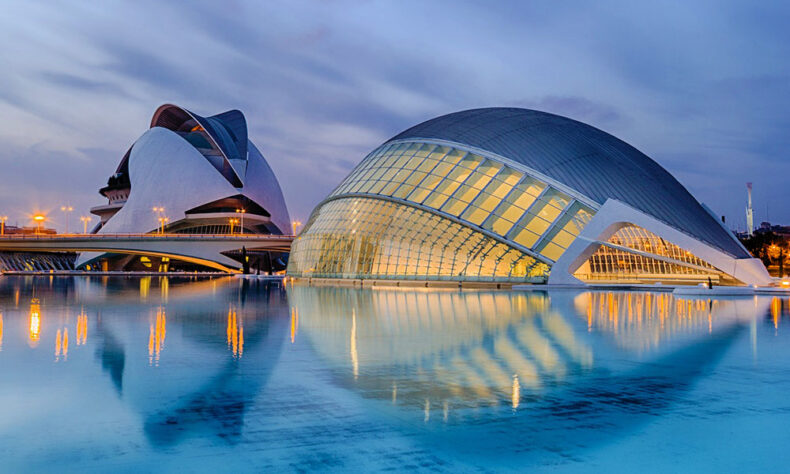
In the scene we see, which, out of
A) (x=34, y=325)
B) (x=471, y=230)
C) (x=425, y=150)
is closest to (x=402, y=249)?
(x=471, y=230)

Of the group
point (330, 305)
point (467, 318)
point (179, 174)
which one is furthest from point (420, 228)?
point (179, 174)

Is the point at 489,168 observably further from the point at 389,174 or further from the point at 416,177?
the point at 389,174

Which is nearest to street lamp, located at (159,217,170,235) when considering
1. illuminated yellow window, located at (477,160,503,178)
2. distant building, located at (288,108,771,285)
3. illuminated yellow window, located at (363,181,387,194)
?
distant building, located at (288,108,771,285)

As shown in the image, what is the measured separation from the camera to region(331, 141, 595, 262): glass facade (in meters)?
36.5

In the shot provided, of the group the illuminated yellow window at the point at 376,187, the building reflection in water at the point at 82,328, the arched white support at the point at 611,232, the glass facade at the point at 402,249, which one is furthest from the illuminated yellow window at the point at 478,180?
the building reflection in water at the point at 82,328

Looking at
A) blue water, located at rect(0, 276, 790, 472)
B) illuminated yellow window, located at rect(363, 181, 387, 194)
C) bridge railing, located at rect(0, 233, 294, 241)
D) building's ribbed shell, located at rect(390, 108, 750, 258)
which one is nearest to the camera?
blue water, located at rect(0, 276, 790, 472)

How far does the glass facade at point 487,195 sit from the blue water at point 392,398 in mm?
21129

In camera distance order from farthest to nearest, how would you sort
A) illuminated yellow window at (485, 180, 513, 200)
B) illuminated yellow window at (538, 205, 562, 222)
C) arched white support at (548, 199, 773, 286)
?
illuminated yellow window at (485, 180, 513, 200) → illuminated yellow window at (538, 205, 562, 222) → arched white support at (548, 199, 773, 286)

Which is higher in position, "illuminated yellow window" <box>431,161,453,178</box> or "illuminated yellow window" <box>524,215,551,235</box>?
"illuminated yellow window" <box>431,161,453,178</box>

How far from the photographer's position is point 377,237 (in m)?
42.0

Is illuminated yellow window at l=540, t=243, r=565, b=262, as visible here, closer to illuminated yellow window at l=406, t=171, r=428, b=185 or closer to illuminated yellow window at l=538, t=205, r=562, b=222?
illuminated yellow window at l=538, t=205, r=562, b=222

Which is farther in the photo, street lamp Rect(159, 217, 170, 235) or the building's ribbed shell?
street lamp Rect(159, 217, 170, 235)

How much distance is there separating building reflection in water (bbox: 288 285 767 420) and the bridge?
5700 cm

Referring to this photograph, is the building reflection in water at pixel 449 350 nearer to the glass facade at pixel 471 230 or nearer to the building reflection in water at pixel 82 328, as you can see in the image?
the building reflection in water at pixel 82 328
